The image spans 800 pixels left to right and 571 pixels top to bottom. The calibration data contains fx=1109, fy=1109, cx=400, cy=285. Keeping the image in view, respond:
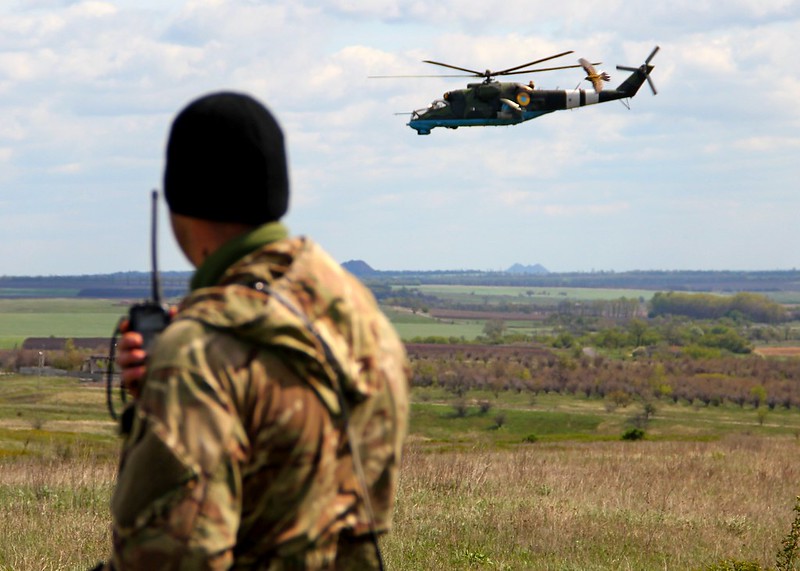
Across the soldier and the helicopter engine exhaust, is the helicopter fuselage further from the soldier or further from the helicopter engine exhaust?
the soldier

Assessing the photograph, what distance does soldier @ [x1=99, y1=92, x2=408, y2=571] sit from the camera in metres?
2.40

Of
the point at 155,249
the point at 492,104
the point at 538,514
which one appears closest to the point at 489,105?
the point at 492,104

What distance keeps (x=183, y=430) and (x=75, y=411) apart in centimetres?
10494

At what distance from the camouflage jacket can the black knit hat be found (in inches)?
4.9

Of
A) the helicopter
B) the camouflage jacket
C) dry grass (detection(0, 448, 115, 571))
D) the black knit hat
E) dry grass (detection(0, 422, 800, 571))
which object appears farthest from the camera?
the helicopter

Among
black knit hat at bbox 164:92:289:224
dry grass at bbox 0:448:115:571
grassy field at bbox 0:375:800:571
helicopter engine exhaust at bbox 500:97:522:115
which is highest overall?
helicopter engine exhaust at bbox 500:97:522:115

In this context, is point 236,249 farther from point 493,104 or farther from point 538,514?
point 493,104

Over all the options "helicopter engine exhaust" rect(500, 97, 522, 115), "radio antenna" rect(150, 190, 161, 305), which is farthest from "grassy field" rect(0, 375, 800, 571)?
"helicopter engine exhaust" rect(500, 97, 522, 115)

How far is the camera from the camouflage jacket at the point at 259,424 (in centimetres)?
239

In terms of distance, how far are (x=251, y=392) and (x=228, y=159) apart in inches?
22.5

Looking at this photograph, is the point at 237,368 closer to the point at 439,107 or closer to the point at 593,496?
the point at 593,496

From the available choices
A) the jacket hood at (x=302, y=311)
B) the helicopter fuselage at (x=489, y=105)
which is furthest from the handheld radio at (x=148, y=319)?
the helicopter fuselage at (x=489, y=105)

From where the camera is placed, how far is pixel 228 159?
8.64 ft

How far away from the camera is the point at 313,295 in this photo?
8.52 feet
